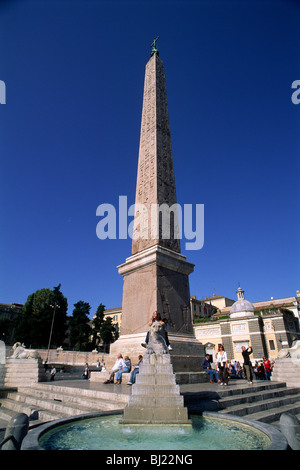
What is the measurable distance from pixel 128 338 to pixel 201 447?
557 cm

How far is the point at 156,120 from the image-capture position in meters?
11.4

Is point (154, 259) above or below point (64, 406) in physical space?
above

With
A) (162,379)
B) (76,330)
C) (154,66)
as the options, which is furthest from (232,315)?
(162,379)

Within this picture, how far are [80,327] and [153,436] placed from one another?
48839mm

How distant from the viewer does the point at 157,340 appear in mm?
4516

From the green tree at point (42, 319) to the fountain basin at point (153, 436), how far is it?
39204 mm

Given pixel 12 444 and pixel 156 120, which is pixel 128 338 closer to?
pixel 12 444

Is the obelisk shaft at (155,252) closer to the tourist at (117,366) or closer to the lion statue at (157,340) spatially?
the tourist at (117,366)

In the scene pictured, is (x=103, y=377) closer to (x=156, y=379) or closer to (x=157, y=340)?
(x=157, y=340)

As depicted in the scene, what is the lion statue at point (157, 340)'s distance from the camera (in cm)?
437

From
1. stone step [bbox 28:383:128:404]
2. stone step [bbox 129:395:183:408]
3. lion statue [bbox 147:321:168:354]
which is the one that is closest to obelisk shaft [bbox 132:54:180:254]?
lion statue [bbox 147:321:168:354]

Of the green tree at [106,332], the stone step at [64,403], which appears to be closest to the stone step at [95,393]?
the stone step at [64,403]

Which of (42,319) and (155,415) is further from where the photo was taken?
(42,319)

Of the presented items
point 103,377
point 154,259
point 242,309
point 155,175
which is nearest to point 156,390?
point 154,259
